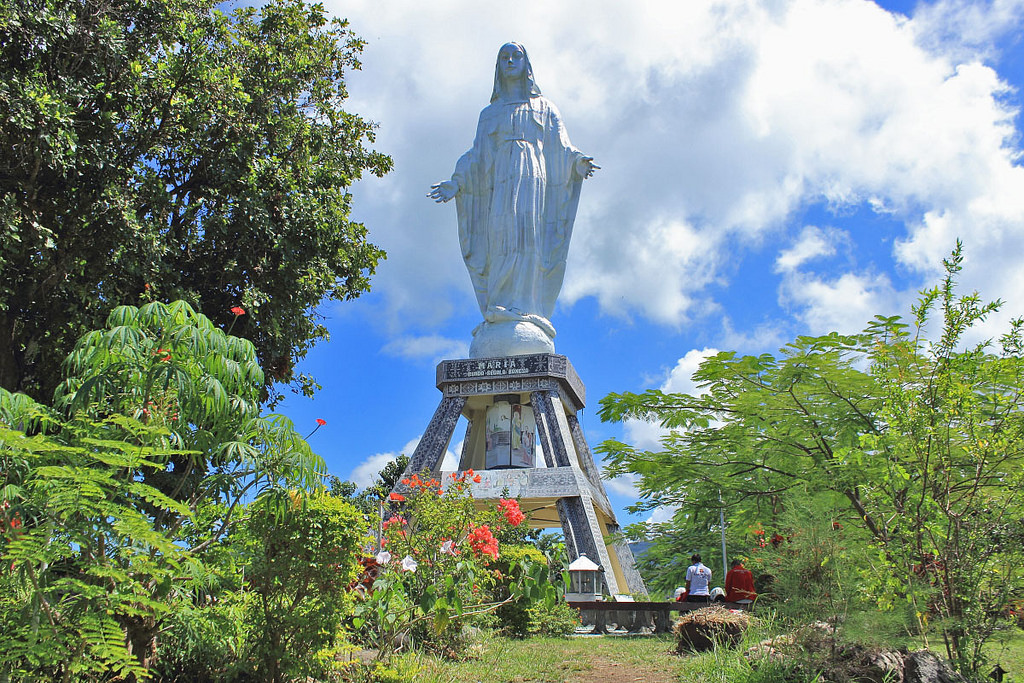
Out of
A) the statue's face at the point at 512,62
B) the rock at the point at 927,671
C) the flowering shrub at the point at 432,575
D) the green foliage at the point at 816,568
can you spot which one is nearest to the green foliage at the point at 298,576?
the flowering shrub at the point at 432,575

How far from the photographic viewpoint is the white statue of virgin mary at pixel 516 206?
2311cm

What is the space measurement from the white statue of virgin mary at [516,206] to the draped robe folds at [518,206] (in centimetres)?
3

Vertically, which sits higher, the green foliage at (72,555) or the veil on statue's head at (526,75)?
the veil on statue's head at (526,75)

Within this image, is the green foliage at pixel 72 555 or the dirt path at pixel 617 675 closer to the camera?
the green foliage at pixel 72 555

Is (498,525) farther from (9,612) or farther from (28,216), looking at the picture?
(28,216)

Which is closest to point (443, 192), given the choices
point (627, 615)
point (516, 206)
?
point (516, 206)

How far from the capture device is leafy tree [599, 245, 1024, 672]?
542 cm

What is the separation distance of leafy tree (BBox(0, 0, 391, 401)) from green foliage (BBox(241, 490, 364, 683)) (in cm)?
712

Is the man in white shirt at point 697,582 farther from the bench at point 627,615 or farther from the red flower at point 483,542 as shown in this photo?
the red flower at point 483,542

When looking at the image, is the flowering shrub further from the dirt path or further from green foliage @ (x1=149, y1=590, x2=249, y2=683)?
the dirt path

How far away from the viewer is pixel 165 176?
43.0 ft

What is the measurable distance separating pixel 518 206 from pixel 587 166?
8.06ft

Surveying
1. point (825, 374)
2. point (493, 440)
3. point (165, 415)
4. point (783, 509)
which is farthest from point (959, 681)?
point (493, 440)

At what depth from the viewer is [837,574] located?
213 inches
